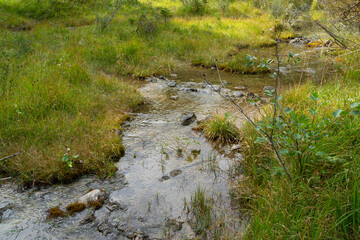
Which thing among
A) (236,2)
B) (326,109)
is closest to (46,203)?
(326,109)

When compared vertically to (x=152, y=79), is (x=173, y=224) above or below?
above

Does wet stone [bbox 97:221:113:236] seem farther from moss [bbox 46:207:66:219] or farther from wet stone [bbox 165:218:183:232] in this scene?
wet stone [bbox 165:218:183:232]

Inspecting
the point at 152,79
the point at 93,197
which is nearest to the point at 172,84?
the point at 152,79

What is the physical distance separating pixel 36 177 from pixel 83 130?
111 cm

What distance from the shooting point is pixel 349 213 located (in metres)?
2.12

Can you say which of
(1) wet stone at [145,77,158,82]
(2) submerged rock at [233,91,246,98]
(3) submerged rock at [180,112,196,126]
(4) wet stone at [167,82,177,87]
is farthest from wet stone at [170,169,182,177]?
(1) wet stone at [145,77,158,82]

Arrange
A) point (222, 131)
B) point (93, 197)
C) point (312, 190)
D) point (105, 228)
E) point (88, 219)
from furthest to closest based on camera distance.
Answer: point (222, 131), point (93, 197), point (88, 219), point (105, 228), point (312, 190)

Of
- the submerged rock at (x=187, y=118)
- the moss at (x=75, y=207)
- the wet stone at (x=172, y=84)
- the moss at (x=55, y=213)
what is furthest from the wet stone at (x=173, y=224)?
the wet stone at (x=172, y=84)

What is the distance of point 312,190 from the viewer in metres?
2.43

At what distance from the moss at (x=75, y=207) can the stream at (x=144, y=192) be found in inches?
2.1

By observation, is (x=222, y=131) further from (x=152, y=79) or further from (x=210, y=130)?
(x=152, y=79)

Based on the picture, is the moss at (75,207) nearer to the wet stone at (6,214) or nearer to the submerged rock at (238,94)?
the wet stone at (6,214)

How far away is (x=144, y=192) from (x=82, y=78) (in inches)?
150

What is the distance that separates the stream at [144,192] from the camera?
2812 millimetres
